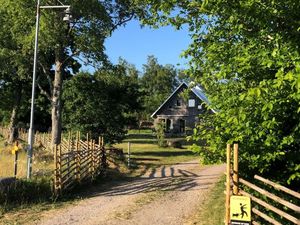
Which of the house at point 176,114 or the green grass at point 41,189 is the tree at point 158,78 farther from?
the green grass at point 41,189

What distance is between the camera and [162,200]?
48.4 feet

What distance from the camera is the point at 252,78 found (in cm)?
843

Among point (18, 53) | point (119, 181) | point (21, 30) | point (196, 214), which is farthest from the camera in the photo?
point (18, 53)

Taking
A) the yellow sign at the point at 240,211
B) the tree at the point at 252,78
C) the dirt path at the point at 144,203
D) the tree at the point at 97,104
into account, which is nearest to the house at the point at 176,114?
the tree at the point at 97,104

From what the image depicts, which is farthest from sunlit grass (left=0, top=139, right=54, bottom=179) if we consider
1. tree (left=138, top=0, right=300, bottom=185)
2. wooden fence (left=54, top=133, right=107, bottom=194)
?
tree (left=138, top=0, right=300, bottom=185)

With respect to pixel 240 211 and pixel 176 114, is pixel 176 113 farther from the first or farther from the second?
pixel 240 211

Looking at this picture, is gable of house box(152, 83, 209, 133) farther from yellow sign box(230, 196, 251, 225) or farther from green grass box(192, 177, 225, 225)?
yellow sign box(230, 196, 251, 225)

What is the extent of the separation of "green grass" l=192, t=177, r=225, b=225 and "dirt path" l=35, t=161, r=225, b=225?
10.8 inches

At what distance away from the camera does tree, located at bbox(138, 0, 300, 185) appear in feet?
23.1

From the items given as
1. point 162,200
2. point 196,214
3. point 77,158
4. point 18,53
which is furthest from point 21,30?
point 196,214

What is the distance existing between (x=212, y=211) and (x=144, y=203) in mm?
2185

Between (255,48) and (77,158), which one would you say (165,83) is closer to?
(77,158)

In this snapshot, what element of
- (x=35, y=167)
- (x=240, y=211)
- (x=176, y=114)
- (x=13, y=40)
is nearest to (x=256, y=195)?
(x=240, y=211)

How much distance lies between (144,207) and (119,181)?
6.10m
